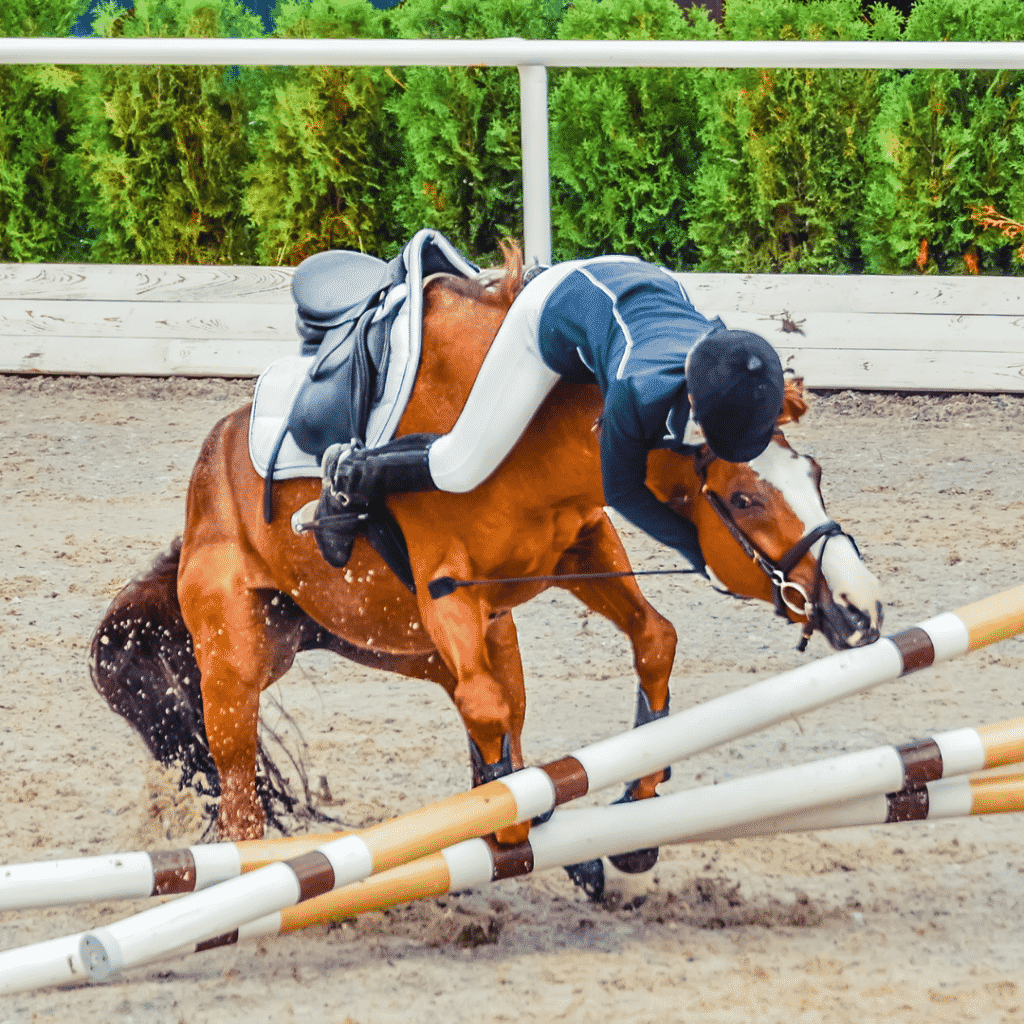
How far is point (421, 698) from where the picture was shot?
377 centimetres

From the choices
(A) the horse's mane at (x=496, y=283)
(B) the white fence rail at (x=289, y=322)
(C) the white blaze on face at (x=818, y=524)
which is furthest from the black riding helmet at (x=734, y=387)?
(B) the white fence rail at (x=289, y=322)

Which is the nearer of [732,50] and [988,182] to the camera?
[732,50]

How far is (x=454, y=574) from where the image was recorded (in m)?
2.22

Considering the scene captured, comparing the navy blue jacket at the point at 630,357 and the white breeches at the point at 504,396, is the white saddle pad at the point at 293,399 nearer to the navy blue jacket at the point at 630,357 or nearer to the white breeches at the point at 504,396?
the white breeches at the point at 504,396

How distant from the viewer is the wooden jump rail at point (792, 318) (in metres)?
5.62

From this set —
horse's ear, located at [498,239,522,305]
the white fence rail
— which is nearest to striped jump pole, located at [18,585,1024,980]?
horse's ear, located at [498,239,522,305]

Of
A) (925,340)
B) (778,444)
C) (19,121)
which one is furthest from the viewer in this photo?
(19,121)

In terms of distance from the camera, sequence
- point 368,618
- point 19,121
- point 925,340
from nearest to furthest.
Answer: point 368,618 → point 925,340 → point 19,121

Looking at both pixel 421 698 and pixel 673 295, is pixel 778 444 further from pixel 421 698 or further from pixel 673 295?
pixel 421 698

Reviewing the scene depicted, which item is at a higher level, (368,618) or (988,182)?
(988,182)

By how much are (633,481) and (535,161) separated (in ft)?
9.69

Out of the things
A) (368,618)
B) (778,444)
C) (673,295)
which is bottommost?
(368,618)

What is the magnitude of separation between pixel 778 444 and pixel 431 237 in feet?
2.37

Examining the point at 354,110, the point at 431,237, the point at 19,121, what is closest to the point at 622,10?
the point at 354,110
